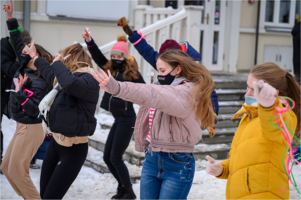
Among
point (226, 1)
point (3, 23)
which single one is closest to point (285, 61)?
point (226, 1)

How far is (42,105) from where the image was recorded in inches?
121

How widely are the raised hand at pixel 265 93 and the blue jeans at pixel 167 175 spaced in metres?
0.94

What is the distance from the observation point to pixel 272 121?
6.61 ft

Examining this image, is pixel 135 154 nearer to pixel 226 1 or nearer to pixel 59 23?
pixel 59 23

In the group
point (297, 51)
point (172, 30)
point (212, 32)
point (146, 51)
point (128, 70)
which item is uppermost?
point (212, 32)

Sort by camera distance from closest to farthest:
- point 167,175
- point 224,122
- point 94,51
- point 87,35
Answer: point 167,175
point 87,35
point 94,51
point 224,122

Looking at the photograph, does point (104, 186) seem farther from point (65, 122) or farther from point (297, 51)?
point (297, 51)

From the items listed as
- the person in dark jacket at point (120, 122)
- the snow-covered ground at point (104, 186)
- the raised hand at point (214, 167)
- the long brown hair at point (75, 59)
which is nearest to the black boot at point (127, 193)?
the person in dark jacket at point (120, 122)

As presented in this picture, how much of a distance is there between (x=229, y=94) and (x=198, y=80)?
5.23 meters

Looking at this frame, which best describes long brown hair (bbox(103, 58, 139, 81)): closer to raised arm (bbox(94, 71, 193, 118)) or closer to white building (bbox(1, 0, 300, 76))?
raised arm (bbox(94, 71, 193, 118))

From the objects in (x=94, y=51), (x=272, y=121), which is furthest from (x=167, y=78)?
(x=94, y=51)

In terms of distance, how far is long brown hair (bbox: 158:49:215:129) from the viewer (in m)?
2.61

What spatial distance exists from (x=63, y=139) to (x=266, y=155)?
1.80 m

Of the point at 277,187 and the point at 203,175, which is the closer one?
the point at 277,187
